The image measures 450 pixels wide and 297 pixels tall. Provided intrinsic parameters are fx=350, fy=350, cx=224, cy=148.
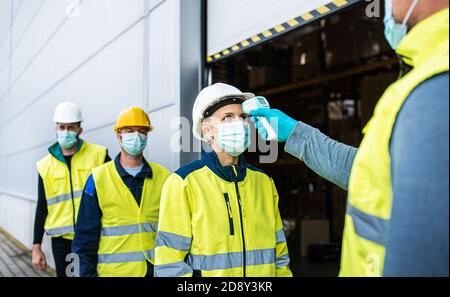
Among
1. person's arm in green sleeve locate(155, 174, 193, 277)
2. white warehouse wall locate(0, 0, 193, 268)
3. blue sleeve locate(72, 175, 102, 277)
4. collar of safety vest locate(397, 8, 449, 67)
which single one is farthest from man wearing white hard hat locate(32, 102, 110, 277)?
collar of safety vest locate(397, 8, 449, 67)

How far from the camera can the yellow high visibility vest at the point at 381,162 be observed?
0.82m

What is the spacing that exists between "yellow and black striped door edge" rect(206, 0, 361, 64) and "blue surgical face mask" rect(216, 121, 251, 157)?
782 millimetres

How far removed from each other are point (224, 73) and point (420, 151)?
8.91ft

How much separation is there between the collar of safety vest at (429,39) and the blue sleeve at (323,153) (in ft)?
2.29

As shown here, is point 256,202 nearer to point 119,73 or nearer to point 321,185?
point 119,73

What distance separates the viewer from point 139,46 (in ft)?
12.5

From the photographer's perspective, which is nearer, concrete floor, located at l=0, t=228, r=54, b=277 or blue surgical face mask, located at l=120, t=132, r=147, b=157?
blue surgical face mask, located at l=120, t=132, r=147, b=157

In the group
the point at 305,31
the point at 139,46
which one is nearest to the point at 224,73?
the point at 139,46

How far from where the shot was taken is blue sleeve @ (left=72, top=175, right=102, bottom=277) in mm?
2381

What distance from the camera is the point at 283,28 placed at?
2.34 meters

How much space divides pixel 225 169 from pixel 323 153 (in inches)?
21.6

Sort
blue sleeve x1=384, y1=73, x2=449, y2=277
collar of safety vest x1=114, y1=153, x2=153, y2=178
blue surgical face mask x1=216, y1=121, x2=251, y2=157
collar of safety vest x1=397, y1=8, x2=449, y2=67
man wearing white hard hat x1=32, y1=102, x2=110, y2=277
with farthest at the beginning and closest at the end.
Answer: man wearing white hard hat x1=32, y1=102, x2=110, y2=277
collar of safety vest x1=114, y1=153, x2=153, y2=178
blue surgical face mask x1=216, y1=121, x2=251, y2=157
collar of safety vest x1=397, y1=8, x2=449, y2=67
blue sleeve x1=384, y1=73, x2=449, y2=277

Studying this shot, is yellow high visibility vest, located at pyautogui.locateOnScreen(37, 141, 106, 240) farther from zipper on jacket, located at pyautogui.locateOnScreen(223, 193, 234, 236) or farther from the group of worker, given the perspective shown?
zipper on jacket, located at pyautogui.locateOnScreen(223, 193, 234, 236)

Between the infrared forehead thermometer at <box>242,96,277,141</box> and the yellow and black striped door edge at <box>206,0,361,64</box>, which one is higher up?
the yellow and black striped door edge at <box>206,0,361,64</box>
